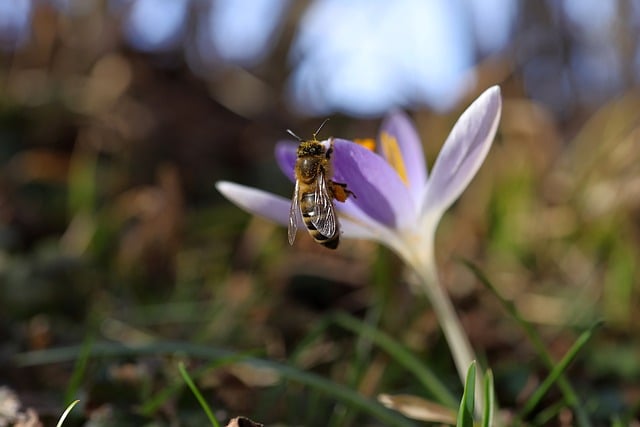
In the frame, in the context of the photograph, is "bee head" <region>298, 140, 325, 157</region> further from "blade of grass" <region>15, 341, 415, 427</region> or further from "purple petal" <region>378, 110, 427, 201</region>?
"blade of grass" <region>15, 341, 415, 427</region>

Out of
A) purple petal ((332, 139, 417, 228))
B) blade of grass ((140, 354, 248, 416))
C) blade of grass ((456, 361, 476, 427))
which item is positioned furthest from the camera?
blade of grass ((140, 354, 248, 416))

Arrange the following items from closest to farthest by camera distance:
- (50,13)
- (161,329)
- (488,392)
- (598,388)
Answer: (488,392), (598,388), (161,329), (50,13)

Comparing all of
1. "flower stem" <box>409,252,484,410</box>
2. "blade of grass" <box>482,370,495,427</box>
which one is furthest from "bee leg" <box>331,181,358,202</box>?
"blade of grass" <box>482,370,495,427</box>

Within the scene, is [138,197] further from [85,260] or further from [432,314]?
[432,314]

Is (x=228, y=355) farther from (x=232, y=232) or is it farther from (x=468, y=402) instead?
(x=232, y=232)

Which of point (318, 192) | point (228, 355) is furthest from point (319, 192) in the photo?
point (228, 355)

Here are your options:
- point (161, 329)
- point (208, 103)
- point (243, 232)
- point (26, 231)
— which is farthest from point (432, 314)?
point (208, 103)
